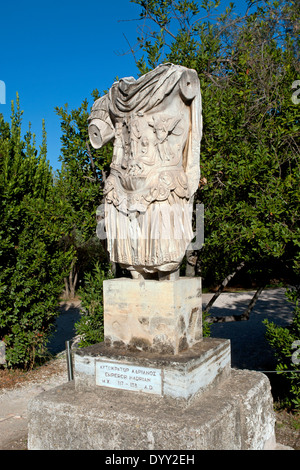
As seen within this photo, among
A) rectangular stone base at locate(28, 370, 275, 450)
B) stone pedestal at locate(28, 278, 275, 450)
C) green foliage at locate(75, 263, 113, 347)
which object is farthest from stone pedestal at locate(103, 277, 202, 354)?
green foliage at locate(75, 263, 113, 347)

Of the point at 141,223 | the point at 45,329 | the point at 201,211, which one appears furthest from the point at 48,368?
the point at 141,223

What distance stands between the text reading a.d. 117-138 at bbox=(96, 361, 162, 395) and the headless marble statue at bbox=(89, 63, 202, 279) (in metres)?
0.71

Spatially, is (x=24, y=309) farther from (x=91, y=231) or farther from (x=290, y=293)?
(x=290, y=293)

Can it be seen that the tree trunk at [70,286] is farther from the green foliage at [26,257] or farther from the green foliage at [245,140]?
the green foliage at [245,140]

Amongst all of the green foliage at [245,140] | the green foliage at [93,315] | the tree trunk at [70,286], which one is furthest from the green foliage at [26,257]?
the tree trunk at [70,286]

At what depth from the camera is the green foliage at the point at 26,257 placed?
6.55 meters

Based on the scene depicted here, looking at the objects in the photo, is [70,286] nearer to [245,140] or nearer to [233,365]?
[233,365]

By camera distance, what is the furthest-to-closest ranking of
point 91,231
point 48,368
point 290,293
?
point 48,368 < point 91,231 < point 290,293

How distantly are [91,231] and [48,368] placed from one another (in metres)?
2.87

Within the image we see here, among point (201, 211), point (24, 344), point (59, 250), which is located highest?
point (201, 211)

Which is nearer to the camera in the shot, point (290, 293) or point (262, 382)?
point (262, 382)

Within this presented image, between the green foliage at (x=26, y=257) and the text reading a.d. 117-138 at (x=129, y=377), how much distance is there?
3.38 m

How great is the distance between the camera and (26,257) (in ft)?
22.1

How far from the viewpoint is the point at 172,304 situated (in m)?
3.00
